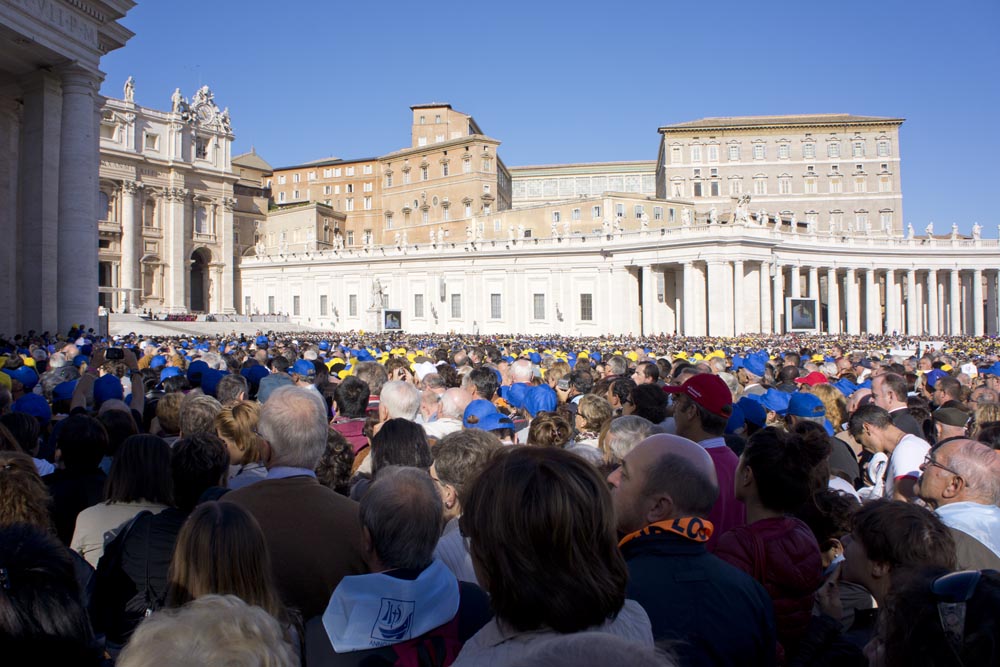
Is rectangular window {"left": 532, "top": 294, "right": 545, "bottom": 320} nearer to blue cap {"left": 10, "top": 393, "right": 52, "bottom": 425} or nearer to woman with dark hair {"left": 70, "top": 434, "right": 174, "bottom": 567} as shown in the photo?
blue cap {"left": 10, "top": 393, "right": 52, "bottom": 425}

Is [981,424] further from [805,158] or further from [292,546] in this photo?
[805,158]

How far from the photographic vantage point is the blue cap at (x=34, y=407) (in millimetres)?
7344

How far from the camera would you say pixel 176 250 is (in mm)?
65062

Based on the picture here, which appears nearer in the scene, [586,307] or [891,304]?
[586,307]

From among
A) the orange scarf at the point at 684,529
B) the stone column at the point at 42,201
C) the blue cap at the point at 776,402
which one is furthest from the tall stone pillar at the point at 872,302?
the orange scarf at the point at 684,529

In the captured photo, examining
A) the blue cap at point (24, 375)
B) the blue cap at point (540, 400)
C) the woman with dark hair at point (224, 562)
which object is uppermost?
the blue cap at point (24, 375)

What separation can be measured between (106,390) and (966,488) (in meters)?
8.91

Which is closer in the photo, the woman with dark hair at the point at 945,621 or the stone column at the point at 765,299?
the woman with dark hair at the point at 945,621

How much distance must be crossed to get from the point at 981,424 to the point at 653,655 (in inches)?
265

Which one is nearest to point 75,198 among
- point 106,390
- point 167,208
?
point 106,390

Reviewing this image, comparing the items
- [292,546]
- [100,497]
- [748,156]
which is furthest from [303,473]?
[748,156]

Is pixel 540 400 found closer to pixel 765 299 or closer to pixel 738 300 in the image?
pixel 738 300

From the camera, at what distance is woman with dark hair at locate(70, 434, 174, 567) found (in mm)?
4059

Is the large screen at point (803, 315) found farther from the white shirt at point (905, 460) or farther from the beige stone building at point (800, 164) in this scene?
the white shirt at point (905, 460)
